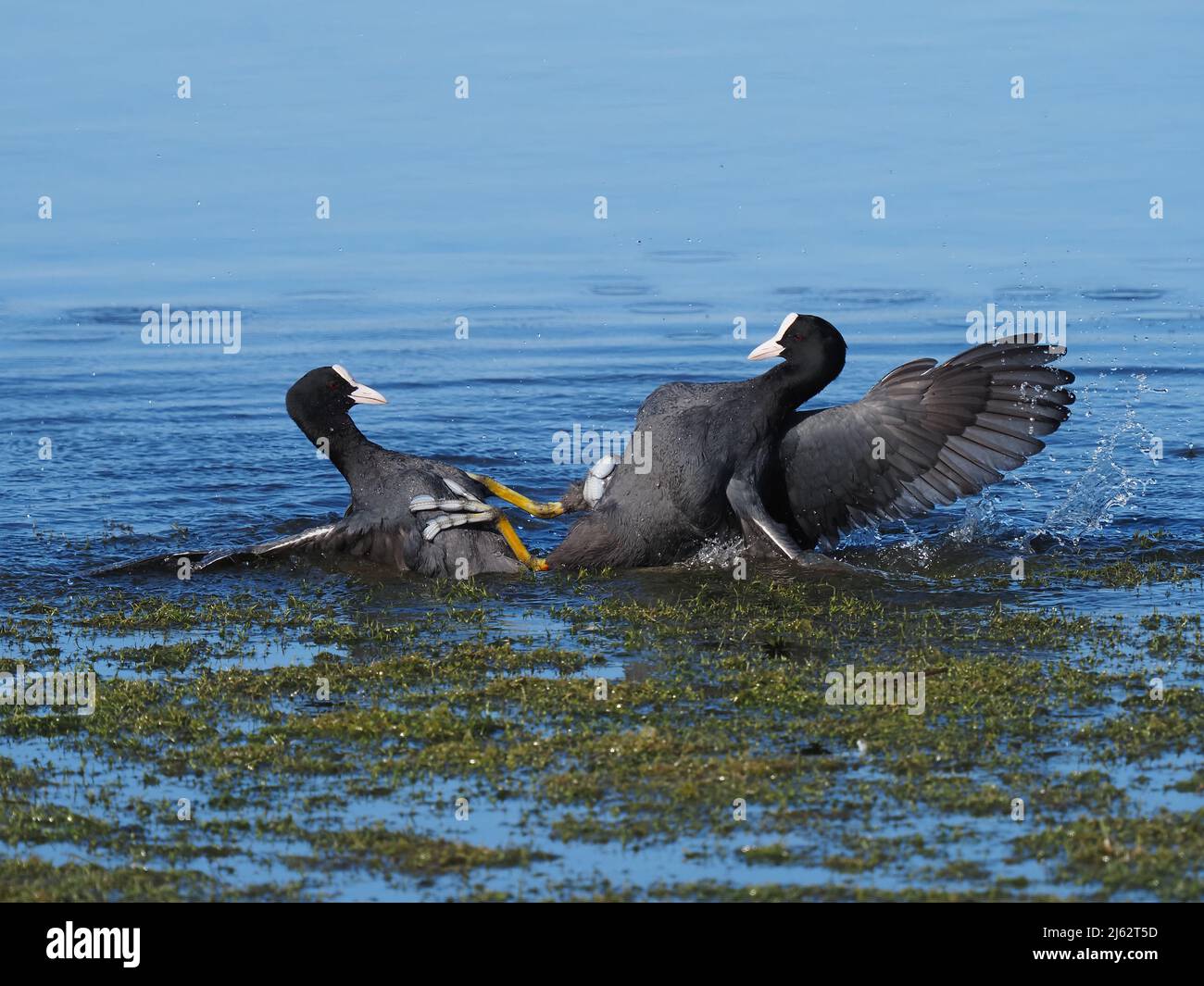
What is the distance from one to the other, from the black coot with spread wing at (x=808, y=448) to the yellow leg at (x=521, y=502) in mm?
443

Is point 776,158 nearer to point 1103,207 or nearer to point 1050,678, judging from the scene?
point 1103,207

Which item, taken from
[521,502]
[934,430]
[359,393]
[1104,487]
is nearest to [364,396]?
[359,393]

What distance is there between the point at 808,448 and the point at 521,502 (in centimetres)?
163

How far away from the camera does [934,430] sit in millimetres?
10375

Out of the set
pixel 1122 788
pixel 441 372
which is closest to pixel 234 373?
pixel 441 372

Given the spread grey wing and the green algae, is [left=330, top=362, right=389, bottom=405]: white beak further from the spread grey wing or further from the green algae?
the spread grey wing

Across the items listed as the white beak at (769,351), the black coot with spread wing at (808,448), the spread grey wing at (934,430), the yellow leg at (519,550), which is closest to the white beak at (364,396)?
the yellow leg at (519,550)

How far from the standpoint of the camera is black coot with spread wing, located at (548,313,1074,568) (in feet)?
32.2

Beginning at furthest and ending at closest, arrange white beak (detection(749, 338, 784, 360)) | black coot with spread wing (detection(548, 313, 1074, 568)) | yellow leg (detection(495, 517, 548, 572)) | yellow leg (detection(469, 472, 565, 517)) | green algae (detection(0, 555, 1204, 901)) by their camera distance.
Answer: yellow leg (detection(469, 472, 565, 517))
white beak (detection(749, 338, 784, 360))
black coot with spread wing (detection(548, 313, 1074, 568))
yellow leg (detection(495, 517, 548, 572))
green algae (detection(0, 555, 1204, 901))

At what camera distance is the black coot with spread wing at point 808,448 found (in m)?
9.82

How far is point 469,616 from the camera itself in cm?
873

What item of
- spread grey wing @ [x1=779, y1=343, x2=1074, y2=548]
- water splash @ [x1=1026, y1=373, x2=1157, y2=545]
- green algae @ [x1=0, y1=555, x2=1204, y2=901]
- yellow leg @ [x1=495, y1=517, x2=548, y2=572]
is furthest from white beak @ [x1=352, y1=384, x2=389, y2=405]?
water splash @ [x1=1026, y1=373, x2=1157, y2=545]

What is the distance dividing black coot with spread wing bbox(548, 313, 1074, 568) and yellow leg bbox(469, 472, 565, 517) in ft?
1.45

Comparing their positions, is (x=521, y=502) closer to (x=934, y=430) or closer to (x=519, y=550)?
(x=519, y=550)
